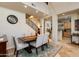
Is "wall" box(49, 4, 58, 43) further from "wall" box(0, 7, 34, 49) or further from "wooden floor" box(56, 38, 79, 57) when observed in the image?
"wall" box(0, 7, 34, 49)

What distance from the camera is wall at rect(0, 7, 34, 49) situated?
416cm

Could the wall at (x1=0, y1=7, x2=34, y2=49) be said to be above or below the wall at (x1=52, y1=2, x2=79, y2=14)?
below

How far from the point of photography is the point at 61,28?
6.59 meters

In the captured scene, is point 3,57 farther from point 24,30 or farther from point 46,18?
point 46,18

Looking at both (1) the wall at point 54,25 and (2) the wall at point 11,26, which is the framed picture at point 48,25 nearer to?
(1) the wall at point 54,25

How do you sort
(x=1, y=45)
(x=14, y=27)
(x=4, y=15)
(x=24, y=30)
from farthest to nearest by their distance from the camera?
(x=24, y=30) → (x=14, y=27) → (x=4, y=15) → (x=1, y=45)

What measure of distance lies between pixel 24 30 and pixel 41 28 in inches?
67.8

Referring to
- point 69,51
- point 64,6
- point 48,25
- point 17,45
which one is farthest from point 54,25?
point 17,45

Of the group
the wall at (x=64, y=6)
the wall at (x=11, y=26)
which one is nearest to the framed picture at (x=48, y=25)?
the wall at (x=64, y=6)

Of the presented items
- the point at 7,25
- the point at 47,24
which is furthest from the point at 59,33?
the point at 7,25

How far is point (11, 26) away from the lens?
455 cm

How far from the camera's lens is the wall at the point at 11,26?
13.6 ft

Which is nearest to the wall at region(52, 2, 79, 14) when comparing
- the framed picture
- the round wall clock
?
the framed picture

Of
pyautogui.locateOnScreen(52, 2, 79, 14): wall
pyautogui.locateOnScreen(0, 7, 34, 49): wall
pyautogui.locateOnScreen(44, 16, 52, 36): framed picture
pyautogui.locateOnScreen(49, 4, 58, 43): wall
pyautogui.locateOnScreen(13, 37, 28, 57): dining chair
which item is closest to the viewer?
pyautogui.locateOnScreen(13, 37, 28, 57): dining chair
